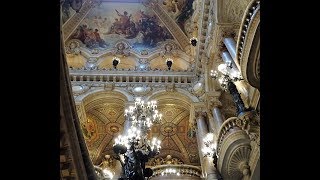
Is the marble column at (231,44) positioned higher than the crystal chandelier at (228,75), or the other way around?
the marble column at (231,44)

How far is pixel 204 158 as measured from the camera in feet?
48.2

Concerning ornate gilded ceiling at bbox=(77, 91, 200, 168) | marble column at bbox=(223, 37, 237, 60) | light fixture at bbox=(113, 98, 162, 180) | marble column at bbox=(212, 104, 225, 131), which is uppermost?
ornate gilded ceiling at bbox=(77, 91, 200, 168)

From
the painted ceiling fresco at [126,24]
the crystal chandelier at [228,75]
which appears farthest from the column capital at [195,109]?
the crystal chandelier at [228,75]

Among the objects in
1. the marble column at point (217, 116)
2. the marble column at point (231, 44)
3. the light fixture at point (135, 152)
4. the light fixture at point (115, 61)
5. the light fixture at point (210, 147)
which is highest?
the light fixture at point (115, 61)

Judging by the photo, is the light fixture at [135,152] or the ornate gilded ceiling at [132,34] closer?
the light fixture at [135,152]

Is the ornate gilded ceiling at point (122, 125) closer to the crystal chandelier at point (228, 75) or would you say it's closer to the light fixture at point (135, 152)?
the light fixture at point (135, 152)

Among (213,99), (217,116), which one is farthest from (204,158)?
(213,99)

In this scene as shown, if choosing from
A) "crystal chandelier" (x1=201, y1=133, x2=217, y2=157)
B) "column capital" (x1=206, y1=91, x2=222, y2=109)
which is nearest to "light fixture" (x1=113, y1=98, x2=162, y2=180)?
"crystal chandelier" (x1=201, y1=133, x2=217, y2=157)

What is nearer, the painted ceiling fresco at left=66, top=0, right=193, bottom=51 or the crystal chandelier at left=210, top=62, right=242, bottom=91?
the crystal chandelier at left=210, top=62, right=242, bottom=91

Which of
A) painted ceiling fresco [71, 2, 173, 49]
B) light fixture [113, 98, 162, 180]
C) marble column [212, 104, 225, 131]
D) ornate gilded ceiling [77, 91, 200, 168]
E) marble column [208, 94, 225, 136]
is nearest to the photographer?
light fixture [113, 98, 162, 180]

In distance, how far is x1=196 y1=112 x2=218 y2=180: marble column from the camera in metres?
13.5

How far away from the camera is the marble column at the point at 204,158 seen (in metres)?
13.5

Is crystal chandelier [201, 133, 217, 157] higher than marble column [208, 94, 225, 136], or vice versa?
marble column [208, 94, 225, 136]

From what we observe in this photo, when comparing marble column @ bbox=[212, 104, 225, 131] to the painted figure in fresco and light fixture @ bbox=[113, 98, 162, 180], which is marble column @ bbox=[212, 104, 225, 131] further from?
the painted figure in fresco
